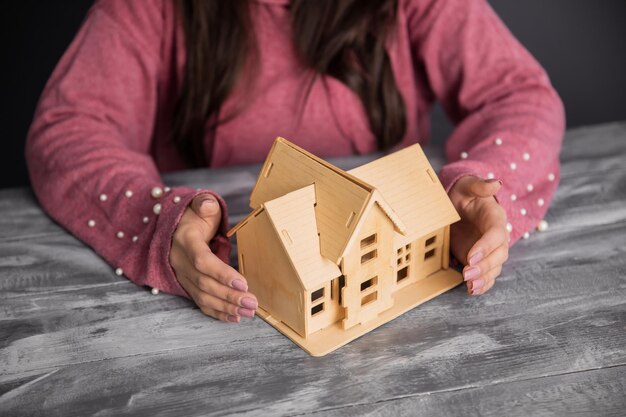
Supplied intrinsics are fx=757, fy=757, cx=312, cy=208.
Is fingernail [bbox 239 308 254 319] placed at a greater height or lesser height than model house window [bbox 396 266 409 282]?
greater

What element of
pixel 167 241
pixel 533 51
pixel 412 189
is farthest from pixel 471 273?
pixel 533 51

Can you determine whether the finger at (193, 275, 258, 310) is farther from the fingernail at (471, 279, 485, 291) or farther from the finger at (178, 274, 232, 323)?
the fingernail at (471, 279, 485, 291)

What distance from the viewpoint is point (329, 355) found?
824mm

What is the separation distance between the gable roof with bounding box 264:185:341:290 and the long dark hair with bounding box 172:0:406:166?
52 centimetres

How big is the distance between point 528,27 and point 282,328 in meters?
1.39

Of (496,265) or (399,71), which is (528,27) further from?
(496,265)

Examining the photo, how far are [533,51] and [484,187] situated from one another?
120cm

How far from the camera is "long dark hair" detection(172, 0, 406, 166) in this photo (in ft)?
4.14

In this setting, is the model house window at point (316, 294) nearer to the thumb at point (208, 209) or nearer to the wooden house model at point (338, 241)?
the wooden house model at point (338, 241)

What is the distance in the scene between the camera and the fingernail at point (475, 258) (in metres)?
0.89

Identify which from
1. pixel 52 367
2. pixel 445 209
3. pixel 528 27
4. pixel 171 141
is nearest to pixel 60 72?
pixel 171 141

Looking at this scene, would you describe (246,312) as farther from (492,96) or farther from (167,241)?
(492,96)


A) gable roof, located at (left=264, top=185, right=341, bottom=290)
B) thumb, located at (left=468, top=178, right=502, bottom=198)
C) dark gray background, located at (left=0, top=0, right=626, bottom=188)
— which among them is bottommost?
dark gray background, located at (left=0, top=0, right=626, bottom=188)

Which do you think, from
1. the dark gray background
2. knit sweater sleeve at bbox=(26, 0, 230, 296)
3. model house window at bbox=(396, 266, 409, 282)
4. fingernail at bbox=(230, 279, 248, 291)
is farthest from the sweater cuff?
the dark gray background
